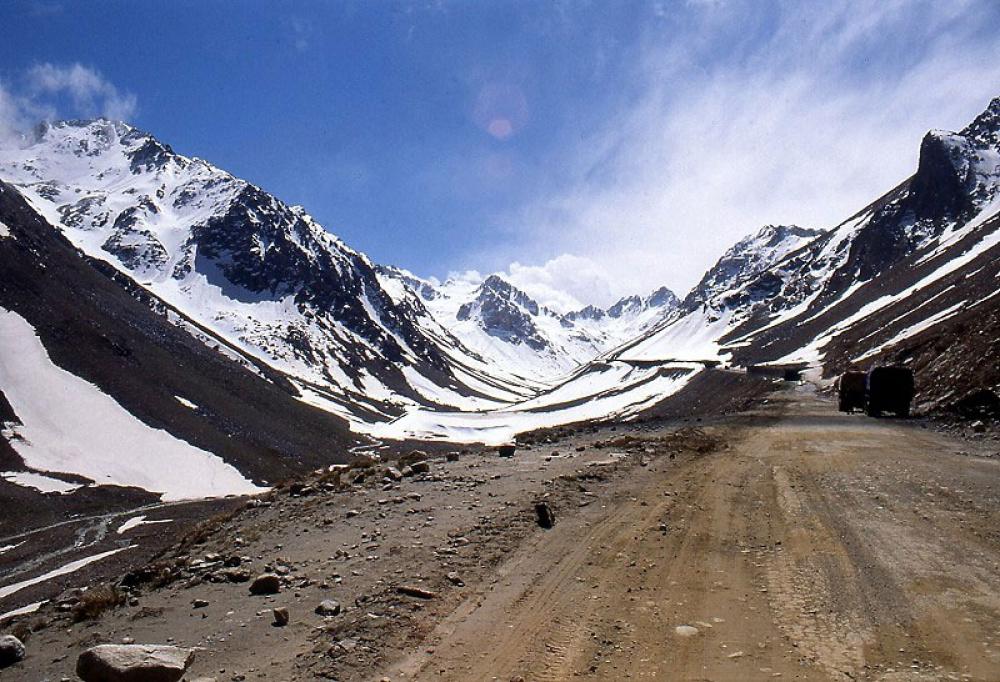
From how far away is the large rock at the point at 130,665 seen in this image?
586 cm

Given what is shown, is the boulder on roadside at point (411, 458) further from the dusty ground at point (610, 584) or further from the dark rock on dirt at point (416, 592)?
the dark rock on dirt at point (416, 592)

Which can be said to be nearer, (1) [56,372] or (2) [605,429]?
(2) [605,429]

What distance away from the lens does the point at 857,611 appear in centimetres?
679

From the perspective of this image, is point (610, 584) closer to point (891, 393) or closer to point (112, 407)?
point (891, 393)

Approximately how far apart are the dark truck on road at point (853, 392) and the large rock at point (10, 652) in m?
38.6

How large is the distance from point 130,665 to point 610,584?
18.4ft

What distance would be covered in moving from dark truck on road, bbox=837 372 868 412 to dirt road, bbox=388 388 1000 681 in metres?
24.6

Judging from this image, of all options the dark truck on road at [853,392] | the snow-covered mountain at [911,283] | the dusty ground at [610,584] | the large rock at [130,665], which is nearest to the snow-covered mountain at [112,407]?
the dusty ground at [610,584]

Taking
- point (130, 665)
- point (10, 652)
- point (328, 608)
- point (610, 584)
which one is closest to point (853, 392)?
point (610, 584)

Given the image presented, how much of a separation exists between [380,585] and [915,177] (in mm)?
219873

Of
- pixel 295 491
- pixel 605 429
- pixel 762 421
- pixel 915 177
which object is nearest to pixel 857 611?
pixel 295 491

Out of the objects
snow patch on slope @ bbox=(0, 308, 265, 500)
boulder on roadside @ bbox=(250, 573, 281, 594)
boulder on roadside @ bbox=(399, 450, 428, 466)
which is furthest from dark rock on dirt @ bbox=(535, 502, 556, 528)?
snow patch on slope @ bbox=(0, 308, 265, 500)

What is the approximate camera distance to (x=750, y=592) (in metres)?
7.52

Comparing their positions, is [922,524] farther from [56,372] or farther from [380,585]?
[56,372]
